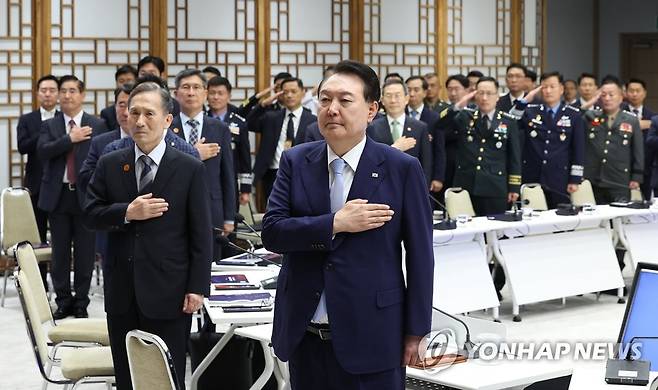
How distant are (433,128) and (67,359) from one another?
214 inches

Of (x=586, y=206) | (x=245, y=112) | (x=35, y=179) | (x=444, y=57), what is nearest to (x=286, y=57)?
(x=245, y=112)

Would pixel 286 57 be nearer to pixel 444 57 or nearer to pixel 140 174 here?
pixel 444 57

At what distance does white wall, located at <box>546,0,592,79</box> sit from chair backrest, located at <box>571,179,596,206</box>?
6.20m

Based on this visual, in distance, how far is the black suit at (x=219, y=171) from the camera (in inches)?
277

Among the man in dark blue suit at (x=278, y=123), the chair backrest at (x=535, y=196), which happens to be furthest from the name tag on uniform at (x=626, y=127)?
the man in dark blue suit at (x=278, y=123)

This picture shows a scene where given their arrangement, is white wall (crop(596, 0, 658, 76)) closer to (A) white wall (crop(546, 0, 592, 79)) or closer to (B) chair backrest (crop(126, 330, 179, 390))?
(A) white wall (crop(546, 0, 592, 79))

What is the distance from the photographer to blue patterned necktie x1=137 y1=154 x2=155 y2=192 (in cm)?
442

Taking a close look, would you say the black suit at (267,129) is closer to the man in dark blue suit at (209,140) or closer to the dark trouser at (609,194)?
the dark trouser at (609,194)

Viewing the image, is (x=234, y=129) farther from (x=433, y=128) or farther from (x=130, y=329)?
(x=130, y=329)

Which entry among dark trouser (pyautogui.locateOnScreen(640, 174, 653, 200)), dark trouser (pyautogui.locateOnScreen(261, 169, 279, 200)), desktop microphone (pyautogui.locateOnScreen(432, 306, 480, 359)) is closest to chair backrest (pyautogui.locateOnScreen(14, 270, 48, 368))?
desktop microphone (pyautogui.locateOnScreen(432, 306, 480, 359))

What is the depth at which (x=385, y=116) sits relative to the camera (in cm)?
835

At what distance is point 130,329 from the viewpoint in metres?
4.39

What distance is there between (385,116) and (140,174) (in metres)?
4.09

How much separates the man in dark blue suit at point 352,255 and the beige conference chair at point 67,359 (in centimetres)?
162
